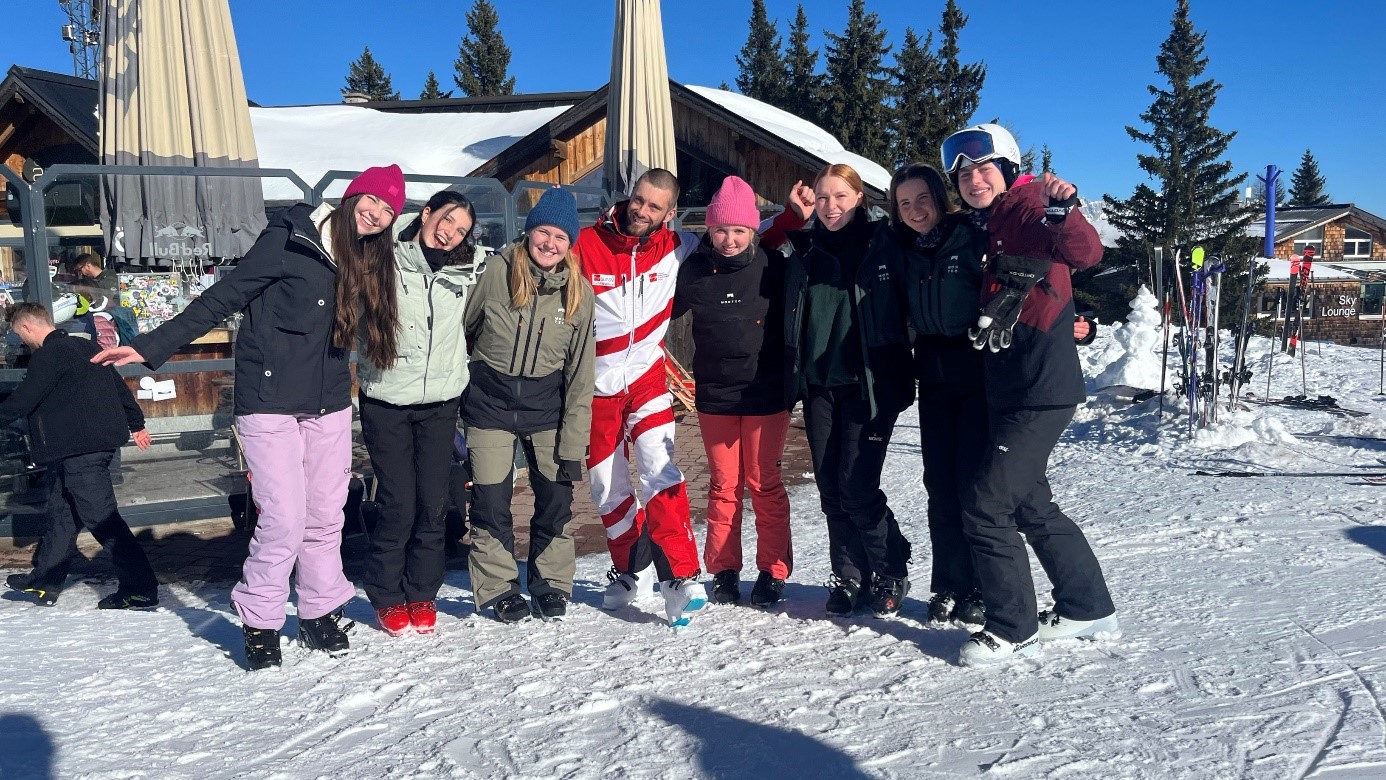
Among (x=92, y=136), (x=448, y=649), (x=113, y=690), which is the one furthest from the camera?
(x=92, y=136)

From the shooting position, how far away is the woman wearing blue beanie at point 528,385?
359 centimetres

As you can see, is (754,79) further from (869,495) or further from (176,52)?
(869,495)

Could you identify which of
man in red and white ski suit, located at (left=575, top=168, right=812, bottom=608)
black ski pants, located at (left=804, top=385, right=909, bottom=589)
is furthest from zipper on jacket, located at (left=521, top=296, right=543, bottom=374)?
black ski pants, located at (left=804, top=385, right=909, bottom=589)

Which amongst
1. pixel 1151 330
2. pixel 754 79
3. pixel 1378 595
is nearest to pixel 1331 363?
pixel 1151 330

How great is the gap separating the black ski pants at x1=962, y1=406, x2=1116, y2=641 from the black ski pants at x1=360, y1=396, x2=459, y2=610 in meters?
1.85

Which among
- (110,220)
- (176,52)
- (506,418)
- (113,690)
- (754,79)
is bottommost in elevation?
(113,690)

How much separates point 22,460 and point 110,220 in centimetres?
140

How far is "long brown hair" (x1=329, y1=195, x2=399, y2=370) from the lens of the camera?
130 inches

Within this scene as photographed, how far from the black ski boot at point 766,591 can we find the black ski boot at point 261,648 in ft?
5.68

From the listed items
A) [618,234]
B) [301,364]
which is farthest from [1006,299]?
[301,364]

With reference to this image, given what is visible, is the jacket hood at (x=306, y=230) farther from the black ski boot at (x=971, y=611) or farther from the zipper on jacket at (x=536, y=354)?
the black ski boot at (x=971, y=611)

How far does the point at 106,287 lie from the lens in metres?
5.57

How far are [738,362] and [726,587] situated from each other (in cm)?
92

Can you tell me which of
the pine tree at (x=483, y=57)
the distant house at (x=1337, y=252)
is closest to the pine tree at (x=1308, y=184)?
the distant house at (x=1337, y=252)
